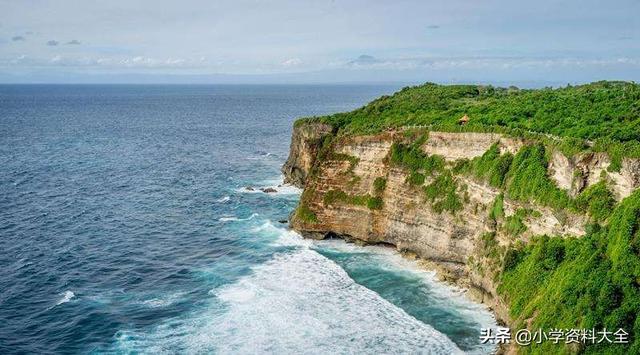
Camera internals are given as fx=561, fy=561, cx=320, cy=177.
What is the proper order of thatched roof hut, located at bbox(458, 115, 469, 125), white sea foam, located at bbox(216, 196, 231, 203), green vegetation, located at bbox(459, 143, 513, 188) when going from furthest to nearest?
white sea foam, located at bbox(216, 196, 231, 203) < thatched roof hut, located at bbox(458, 115, 469, 125) < green vegetation, located at bbox(459, 143, 513, 188)

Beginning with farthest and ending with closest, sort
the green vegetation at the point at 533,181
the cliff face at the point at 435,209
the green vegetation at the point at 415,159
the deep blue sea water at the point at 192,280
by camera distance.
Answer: the green vegetation at the point at 415,159, the green vegetation at the point at 533,181, the cliff face at the point at 435,209, the deep blue sea water at the point at 192,280

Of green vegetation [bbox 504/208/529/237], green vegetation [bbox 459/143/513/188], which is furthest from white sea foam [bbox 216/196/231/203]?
green vegetation [bbox 504/208/529/237]

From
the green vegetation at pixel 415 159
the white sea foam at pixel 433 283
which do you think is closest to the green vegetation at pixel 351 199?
the white sea foam at pixel 433 283

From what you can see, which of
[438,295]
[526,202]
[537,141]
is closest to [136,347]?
[438,295]

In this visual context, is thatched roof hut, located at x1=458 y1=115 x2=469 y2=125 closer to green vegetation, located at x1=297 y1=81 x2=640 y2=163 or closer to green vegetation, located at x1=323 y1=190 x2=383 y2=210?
green vegetation, located at x1=297 y1=81 x2=640 y2=163

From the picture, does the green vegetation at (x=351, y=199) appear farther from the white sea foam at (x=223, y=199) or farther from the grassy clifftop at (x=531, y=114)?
the white sea foam at (x=223, y=199)

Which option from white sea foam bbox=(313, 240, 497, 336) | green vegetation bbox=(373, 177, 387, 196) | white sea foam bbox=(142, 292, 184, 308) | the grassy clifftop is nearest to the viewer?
white sea foam bbox=(313, 240, 497, 336)
